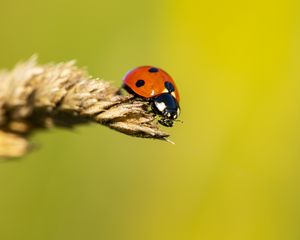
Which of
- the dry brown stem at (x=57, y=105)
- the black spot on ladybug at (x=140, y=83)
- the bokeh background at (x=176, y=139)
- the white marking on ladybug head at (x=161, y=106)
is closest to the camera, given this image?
the dry brown stem at (x=57, y=105)

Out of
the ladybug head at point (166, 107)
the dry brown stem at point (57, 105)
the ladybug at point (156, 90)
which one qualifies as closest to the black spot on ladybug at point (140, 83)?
the ladybug at point (156, 90)


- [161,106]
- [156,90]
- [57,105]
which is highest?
[156,90]

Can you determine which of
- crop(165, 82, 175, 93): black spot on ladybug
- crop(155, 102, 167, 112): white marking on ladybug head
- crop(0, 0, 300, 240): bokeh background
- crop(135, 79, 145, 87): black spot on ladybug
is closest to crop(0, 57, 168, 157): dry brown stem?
crop(155, 102, 167, 112): white marking on ladybug head

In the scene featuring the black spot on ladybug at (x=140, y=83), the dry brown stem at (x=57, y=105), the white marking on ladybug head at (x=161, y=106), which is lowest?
the dry brown stem at (x=57, y=105)

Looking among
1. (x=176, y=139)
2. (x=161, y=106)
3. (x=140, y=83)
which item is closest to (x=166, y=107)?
(x=161, y=106)

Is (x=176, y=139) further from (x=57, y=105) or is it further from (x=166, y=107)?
(x=57, y=105)

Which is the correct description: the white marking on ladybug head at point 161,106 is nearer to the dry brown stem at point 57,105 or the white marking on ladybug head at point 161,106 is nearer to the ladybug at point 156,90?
the ladybug at point 156,90
